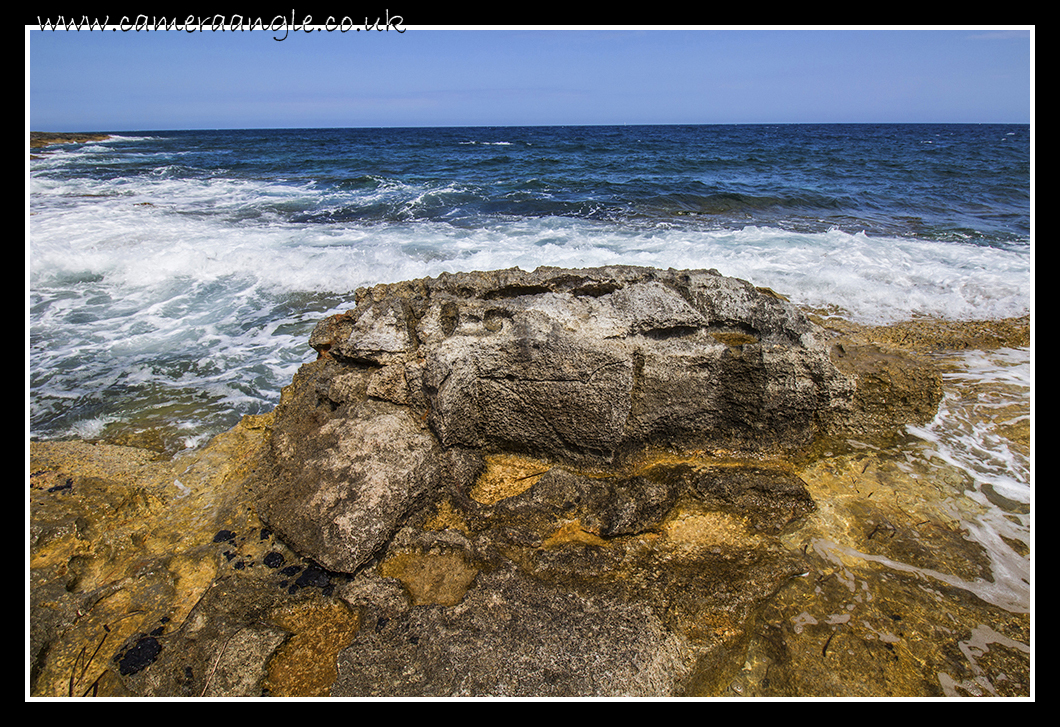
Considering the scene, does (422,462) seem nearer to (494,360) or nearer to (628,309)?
(494,360)

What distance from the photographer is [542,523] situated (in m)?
2.60

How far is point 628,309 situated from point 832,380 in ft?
4.08

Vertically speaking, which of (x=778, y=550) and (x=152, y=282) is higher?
(x=152, y=282)

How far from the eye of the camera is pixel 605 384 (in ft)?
9.52

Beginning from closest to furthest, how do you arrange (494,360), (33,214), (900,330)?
1. (494,360)
2. (900,330)
3. (33,214)

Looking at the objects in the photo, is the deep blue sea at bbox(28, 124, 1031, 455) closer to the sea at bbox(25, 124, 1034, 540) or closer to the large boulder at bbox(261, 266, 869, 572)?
the sea at bbox(25, 124, 1034, 540)

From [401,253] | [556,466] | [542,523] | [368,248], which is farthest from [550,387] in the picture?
[368,248]

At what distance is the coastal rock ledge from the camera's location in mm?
2029

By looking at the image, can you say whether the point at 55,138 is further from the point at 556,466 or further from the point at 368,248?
the point at 556,466

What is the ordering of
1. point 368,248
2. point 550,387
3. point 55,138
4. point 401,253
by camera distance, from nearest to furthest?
point 550,387
point 401,253
point 368,248
point 55,138

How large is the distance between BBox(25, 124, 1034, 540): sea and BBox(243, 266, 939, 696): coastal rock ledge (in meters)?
1.22

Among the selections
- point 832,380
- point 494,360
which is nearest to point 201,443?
point 494,360

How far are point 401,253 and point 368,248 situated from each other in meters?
0.62

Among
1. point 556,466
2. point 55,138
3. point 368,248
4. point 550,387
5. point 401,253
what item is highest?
point 55,138
